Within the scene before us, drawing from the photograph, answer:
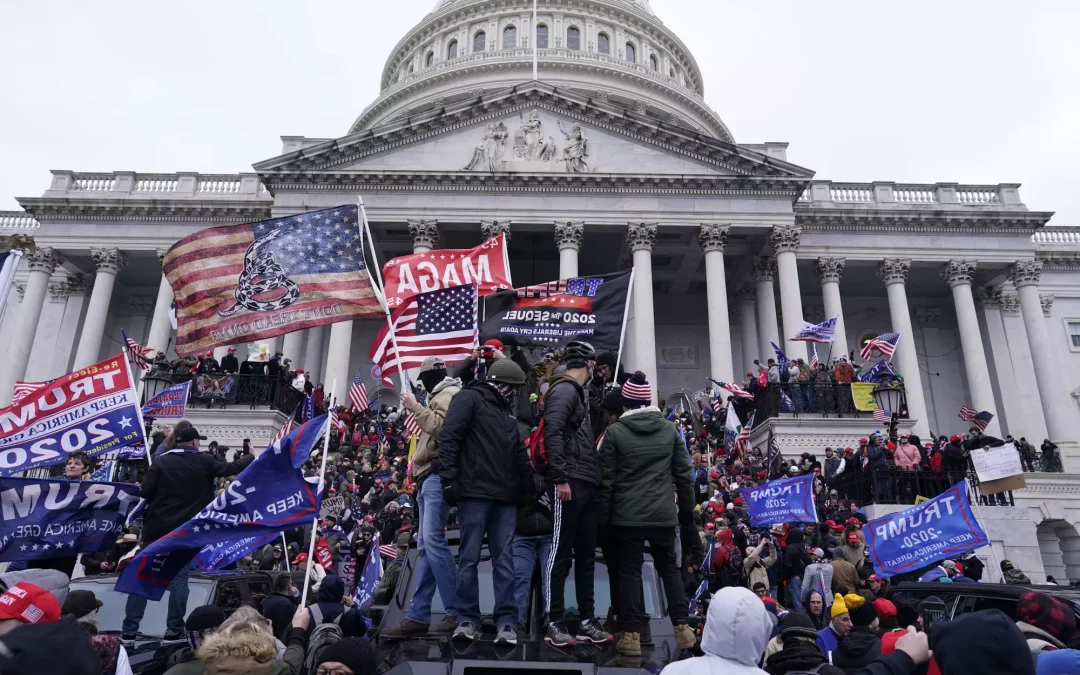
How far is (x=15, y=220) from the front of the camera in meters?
38.9

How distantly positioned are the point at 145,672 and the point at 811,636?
468cm

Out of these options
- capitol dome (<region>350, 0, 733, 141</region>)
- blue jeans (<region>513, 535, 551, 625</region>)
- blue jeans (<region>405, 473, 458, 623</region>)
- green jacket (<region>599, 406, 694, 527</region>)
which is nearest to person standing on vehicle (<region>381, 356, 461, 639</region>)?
blue jeans (<region>405, 473, 458, 623</region>)

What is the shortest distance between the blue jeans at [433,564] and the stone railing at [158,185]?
31.9 m

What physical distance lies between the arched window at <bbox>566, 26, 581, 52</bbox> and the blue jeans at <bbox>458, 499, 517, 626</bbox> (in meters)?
54.1

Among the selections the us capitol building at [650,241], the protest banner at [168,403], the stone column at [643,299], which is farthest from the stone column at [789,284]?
the protest banner at [168,403]

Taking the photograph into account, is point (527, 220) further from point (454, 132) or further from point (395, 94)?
point (395, 94)

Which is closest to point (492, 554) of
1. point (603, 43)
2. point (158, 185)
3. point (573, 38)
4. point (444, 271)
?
point (444, 271)

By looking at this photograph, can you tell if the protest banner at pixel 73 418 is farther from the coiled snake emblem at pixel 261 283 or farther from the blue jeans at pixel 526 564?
the blue jeans at pixel 526 564

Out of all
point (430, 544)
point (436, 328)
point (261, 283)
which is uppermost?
point (261, 283)

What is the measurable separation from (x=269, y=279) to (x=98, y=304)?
1107 inches

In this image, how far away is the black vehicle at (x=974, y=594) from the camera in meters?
6.37

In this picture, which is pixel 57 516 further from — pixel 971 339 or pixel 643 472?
pixel 971 339

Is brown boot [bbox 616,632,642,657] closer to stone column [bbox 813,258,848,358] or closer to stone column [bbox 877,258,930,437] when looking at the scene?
stone column [bbox 877,258,930,437]

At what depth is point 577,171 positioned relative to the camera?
105 feet
